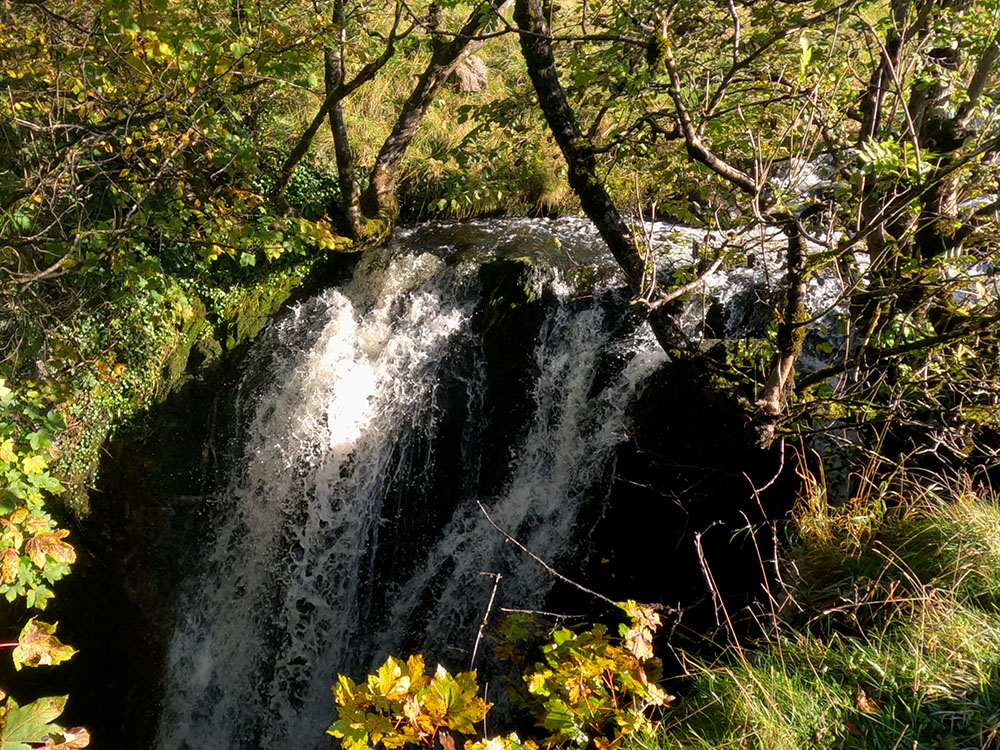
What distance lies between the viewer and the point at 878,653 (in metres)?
2.36

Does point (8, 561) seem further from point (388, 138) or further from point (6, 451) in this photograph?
point (388, 138)

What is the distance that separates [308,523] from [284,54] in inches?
143

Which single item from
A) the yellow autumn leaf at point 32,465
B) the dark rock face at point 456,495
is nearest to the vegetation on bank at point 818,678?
the dark rock face at point 456,495

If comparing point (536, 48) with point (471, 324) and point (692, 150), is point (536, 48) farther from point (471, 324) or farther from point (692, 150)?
point (471, 324)

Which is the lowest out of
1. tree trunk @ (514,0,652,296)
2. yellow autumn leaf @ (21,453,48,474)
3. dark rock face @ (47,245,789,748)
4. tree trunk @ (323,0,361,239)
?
dark rock face @ (47,245,789,748)

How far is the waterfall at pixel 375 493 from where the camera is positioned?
5.20m

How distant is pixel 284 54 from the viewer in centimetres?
478

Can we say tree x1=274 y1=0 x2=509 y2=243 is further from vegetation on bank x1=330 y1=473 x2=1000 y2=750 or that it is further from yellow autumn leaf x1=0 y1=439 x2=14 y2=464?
vegetation on bank x1=330 y1=473 x2=1000 y2=750

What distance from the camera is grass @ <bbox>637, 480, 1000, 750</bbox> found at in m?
2.10

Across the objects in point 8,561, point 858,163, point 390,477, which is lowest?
point 390,477

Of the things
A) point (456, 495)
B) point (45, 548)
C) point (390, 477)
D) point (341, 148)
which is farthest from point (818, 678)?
point (341, 148)

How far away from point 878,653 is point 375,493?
407 centimetres

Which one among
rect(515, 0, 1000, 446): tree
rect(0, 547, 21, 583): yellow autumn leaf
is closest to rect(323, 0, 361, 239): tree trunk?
rect(515, 0, 1000, 446): tree

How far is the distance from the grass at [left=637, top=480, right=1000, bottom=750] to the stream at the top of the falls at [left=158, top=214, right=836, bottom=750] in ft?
6.94
